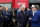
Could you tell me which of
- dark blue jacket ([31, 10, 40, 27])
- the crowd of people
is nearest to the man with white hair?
the crowd of people

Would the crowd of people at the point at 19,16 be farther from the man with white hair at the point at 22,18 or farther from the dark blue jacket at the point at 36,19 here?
the dark blue jacket at the point at 36,19

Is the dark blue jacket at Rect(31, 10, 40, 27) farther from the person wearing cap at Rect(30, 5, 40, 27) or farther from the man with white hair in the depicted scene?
the man with white hair

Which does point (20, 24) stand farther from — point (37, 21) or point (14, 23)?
point (37, 21)

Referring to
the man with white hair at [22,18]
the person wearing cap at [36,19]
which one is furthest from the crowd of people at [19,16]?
the person wearing cap at [36,19]

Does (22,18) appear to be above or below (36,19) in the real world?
below

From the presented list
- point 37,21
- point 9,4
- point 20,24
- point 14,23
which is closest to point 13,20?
point 14,23

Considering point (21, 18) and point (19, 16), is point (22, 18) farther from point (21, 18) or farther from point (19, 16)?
point (19, 16)

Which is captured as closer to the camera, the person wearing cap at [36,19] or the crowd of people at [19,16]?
the person wearing cap at [36,19]

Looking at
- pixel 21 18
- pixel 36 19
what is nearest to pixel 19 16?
pixel 21 18

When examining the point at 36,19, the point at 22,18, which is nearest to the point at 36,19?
the point at 36,19

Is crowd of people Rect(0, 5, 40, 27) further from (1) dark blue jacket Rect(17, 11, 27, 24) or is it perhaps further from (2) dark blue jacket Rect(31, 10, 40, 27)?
(2) dark blue jacket Rect(31, 10, 40, 27)

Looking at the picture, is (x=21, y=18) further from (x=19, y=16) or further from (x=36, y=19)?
(x=36, y=19)

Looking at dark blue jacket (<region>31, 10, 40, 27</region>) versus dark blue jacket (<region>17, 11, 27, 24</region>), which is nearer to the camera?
dark blue jacket (<region>31, 10, 40, 27</region>)

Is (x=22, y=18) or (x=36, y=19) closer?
(x=36, y=19)
